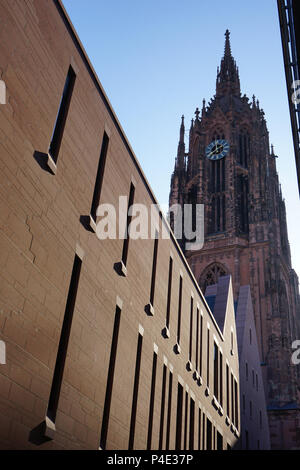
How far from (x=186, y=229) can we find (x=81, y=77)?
5278cm

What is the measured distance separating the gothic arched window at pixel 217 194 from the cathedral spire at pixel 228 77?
1349cm

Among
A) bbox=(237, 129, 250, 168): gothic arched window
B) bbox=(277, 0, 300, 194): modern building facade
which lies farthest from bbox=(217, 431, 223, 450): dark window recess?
bbox=(237, 129, 250, 168): gothic arched window

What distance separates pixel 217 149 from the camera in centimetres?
6906

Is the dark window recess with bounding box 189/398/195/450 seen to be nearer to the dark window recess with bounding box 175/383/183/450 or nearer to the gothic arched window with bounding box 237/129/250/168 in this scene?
the dark window recess with bounding box 175/383/183/450

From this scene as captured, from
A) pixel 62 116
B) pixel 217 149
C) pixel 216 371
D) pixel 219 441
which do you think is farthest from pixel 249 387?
pixel 217 149

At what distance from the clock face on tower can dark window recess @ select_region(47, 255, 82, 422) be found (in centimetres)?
5849

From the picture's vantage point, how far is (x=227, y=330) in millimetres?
28750

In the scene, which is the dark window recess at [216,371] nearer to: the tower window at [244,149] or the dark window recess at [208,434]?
the dark window recess at [208,434]

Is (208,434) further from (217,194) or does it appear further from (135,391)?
(217,194)

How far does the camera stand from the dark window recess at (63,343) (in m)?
10.0

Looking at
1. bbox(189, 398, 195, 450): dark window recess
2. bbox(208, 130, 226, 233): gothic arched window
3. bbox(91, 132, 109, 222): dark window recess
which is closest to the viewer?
bbox(91, 132, 109, 222): dark window recess

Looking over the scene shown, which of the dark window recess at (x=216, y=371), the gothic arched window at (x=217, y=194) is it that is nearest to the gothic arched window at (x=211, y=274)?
the gothic arched window at (x=217, y=194)

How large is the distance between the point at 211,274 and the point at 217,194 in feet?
39.8

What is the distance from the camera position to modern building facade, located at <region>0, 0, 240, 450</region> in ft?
30.4
